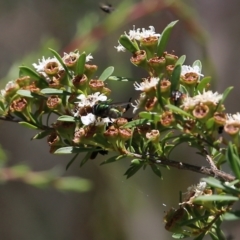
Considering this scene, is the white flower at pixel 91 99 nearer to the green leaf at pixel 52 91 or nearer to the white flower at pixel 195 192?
the green leaf at pixel 52 91

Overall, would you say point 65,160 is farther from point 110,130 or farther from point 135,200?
point 110,130

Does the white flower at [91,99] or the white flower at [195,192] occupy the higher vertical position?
the white flower at [91,99]

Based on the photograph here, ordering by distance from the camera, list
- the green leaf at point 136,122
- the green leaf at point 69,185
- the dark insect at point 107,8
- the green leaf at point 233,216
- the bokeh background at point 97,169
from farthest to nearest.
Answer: the bokeh background at point 97,169 < the dark insect at point 107,8 < the green leaf at point 69,185 < the green leaf at point 136,122 < the green leaf at point 233,216

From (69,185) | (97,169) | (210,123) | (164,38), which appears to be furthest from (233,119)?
(97,169)

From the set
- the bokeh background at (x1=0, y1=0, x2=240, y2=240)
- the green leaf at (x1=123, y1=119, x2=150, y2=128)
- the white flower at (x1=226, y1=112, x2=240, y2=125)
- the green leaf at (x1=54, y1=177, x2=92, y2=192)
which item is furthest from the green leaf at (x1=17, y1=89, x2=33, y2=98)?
the bokeh background at (x1=0, y1=0, x2=240, y2=240)

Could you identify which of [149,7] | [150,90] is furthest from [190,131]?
[149,7]

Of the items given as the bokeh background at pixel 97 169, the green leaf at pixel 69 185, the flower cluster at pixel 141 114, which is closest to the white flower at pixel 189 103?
the flower cluster at pixel 141 114

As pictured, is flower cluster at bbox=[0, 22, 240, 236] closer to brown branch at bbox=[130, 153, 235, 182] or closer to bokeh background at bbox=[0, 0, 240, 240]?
brown branch at bbox=[130, 153, 235, 182]

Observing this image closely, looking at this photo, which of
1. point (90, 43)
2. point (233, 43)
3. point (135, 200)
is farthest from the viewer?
point (135, 200)
